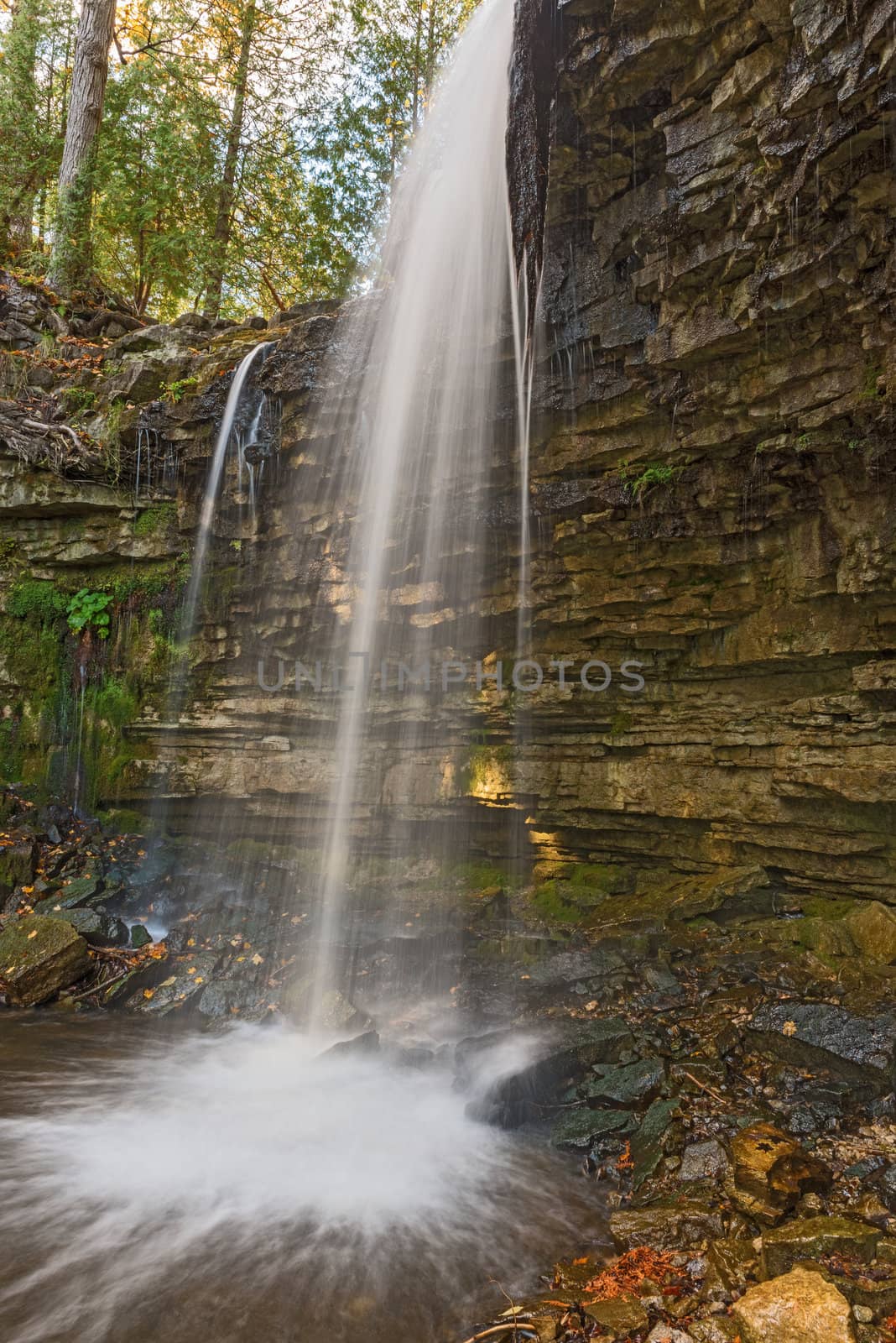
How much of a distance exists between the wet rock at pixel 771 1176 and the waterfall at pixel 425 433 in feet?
18.0

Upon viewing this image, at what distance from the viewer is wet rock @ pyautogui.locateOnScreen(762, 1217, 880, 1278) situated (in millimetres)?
3084

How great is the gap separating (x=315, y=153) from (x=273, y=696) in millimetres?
13292

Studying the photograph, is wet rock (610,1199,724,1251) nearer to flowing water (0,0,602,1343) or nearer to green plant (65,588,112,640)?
flowing water (0,0,602,1343)

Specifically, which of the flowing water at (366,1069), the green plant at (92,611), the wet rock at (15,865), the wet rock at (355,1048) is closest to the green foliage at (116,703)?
the green plant at (92,611)

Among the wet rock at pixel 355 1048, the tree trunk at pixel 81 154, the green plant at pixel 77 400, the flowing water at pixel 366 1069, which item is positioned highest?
the tree trunk at pixel 81 154

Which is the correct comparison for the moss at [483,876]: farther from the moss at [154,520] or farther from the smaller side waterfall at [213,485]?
the moss at [154,520]

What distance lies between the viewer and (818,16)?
502 centimetres

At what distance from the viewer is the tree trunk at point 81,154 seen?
12.9m

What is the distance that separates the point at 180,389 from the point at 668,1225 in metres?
11.2

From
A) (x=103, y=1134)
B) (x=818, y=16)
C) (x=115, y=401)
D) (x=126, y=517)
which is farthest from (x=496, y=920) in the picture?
(x=115, y=401)

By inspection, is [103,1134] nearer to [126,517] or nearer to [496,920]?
[496,920]

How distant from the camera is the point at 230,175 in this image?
49.2ft

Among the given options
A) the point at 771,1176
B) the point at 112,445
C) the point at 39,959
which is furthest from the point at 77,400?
the point at 771,1176

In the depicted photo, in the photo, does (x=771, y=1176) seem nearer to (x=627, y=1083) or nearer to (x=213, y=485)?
(x=627, y=1083)
